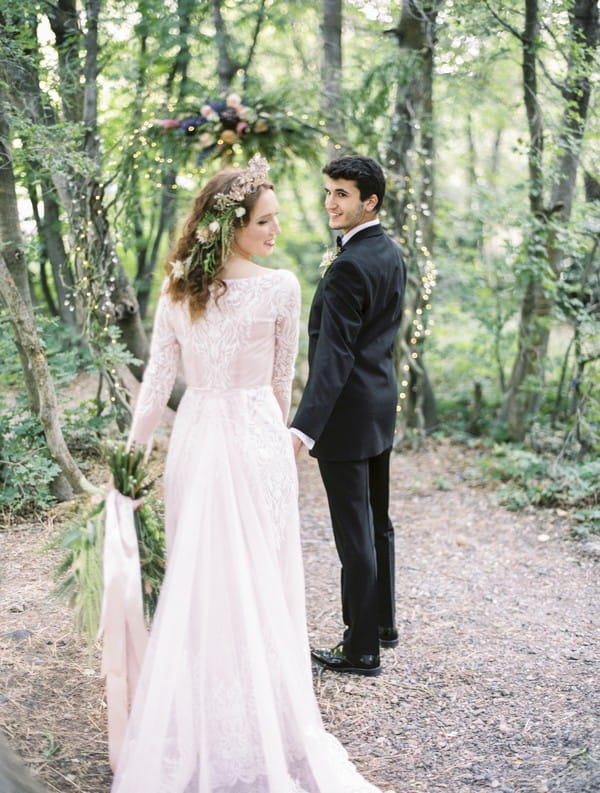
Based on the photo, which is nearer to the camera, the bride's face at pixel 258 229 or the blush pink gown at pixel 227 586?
the blush pink gown at pixel 227 586

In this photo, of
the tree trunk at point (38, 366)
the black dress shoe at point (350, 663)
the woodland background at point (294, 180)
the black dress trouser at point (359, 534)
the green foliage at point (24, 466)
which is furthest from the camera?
the woodland background at point (294, 180)

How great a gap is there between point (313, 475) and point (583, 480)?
216 centimetres

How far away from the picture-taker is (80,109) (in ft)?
17.3

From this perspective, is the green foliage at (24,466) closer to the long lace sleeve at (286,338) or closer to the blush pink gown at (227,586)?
the blush pink gown at (227,586)

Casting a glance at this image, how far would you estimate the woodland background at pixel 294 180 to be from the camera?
439 centimetres

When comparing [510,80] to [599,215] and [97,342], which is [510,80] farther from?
[97,342]

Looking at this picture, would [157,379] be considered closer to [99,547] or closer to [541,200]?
[99,547]

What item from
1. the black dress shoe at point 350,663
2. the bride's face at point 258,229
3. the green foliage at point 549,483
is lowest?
the green foliage at point 549,483

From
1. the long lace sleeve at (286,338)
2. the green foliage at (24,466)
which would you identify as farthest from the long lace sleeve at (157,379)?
the green foliage at (24,466)

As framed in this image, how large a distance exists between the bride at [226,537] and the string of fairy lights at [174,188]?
9.17ft

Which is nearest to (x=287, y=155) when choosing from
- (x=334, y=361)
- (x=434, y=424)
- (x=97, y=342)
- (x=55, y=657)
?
(x=97, y=342)

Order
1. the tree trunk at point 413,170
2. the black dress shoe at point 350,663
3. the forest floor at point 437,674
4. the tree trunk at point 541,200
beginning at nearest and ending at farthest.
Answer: the forest floor at point 437,674 < the black dress shoe at point 350,663 < the tree trunk at point 541,200 < the tree trunk at point 413,170

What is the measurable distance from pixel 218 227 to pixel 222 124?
398cm

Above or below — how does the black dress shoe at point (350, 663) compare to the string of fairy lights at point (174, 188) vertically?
below
